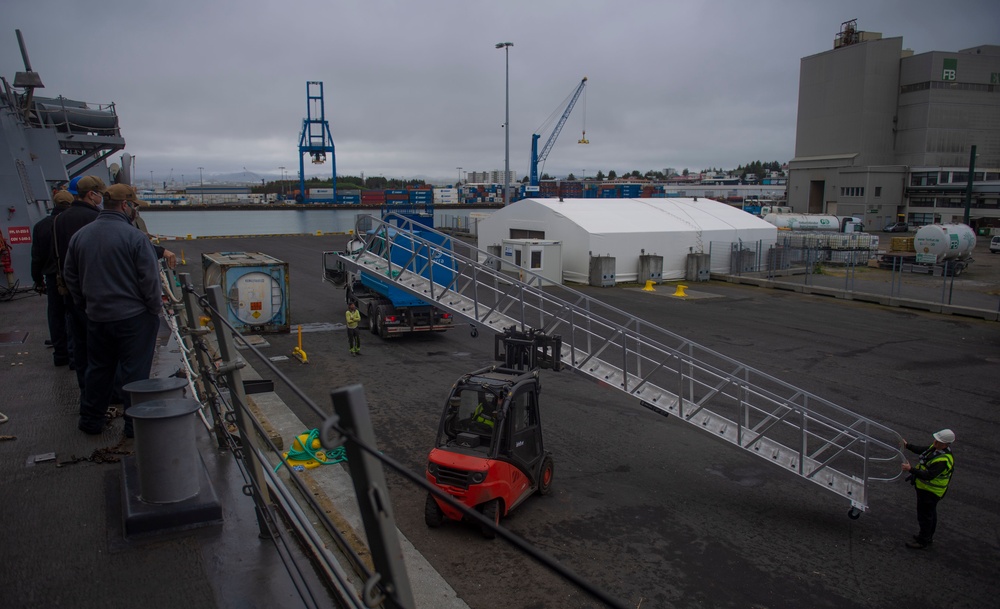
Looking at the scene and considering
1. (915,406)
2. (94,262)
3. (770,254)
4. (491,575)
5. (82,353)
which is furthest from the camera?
A: (770,254)

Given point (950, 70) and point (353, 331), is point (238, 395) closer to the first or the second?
point (353, 331)

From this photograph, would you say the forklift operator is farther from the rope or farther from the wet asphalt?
the rope

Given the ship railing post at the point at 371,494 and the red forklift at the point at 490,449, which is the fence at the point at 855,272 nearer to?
the red forklift at the point at 490,449

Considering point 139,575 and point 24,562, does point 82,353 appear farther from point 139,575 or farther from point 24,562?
point 139,575

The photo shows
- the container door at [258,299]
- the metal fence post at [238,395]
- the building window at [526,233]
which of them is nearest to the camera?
the metal fence post at [238,395]

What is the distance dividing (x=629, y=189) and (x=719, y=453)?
58599 mm

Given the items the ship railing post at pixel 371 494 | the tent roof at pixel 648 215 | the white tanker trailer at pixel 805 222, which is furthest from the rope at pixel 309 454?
the white tanker trailer at pixel 805 222

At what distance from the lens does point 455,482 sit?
7387 mm

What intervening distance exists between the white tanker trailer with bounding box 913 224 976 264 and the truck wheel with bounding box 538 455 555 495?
115 feet

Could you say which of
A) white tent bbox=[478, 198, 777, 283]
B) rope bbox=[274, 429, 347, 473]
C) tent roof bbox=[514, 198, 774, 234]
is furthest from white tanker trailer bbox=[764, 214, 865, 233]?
rope bbox=[274, 429, 347, 473]

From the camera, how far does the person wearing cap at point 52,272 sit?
7430 millimetres

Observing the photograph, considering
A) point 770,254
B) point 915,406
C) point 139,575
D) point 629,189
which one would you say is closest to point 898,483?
point 915,406

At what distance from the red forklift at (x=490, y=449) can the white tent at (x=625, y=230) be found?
73.8 feet

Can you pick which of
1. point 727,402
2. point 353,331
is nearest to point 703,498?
point 727,402
